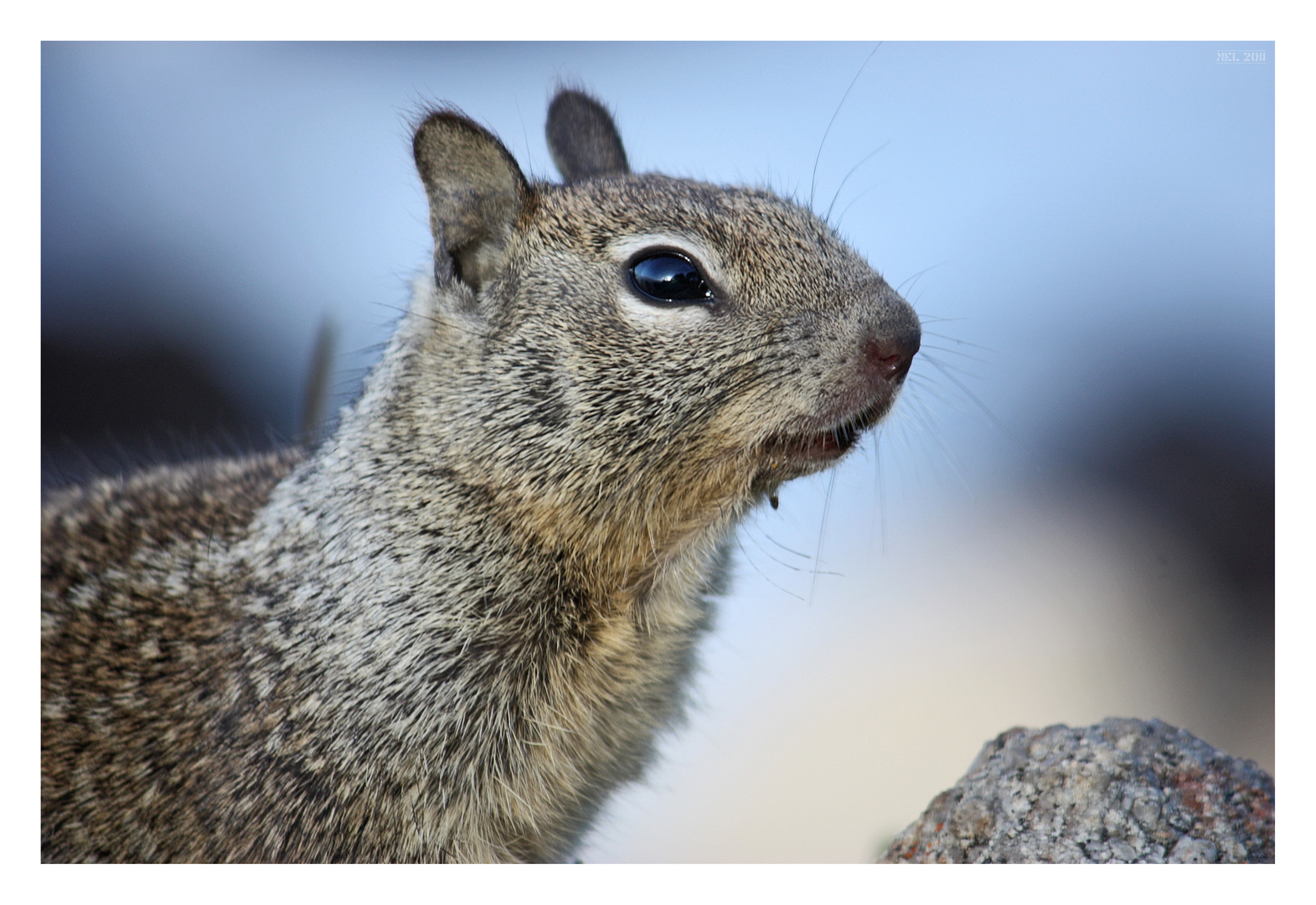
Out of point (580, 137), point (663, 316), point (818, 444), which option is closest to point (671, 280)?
point (663, 316)

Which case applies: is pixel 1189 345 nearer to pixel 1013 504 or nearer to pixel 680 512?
pixel 1013 504

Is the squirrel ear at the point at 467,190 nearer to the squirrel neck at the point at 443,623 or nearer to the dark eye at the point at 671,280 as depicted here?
the squirrel neck at the point at 443,623

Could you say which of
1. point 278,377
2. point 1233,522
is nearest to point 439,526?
point 278,377

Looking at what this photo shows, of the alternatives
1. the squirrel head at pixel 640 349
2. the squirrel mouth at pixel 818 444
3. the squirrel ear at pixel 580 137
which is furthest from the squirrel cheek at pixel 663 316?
the squirrel ear at pixel 580 137

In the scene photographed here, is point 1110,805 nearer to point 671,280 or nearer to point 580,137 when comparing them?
point 671,280

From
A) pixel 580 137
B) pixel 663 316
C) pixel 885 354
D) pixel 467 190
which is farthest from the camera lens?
pixel 580 137

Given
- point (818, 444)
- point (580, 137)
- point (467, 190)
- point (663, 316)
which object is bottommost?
point (818, 444)

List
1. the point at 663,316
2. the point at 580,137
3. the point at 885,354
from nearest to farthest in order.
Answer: the point at 885,354
the point at 663,316
the point at 580,137

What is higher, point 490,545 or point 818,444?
point 818,444

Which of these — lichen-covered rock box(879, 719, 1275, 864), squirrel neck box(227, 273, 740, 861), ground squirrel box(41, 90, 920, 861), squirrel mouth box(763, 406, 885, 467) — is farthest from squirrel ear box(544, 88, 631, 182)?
lichen-covered rock box(879, 719, 1275, 864)
